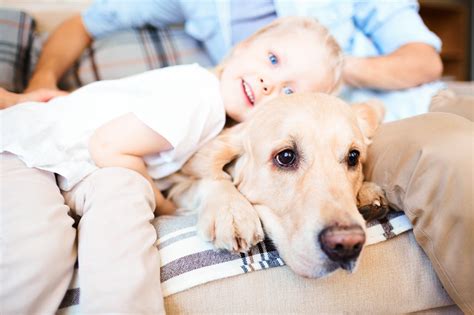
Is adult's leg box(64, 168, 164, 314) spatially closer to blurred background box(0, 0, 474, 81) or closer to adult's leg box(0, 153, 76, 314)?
adult's leg box(0, 153, 76, 314)

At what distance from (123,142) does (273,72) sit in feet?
1.74

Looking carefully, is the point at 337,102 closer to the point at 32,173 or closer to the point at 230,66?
the point at 230,66

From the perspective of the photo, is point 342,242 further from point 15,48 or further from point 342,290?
point 15,48

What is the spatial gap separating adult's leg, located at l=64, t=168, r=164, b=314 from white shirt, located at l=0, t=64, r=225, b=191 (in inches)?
4.9

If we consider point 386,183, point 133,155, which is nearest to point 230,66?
point 133,155

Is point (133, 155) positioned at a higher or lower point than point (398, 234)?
higher

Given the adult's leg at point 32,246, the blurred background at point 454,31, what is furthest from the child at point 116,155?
the blurred background at point 454,31

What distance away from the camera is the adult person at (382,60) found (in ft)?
2.90

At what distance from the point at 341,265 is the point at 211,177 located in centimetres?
48

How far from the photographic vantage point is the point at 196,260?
34.6 inches

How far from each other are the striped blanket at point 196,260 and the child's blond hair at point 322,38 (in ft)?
2.08

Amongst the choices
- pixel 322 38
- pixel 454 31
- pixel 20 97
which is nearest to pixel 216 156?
pixel 322 38

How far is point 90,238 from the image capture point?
83 centimetres

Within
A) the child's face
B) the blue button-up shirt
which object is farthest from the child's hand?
the blue button-up shirt
